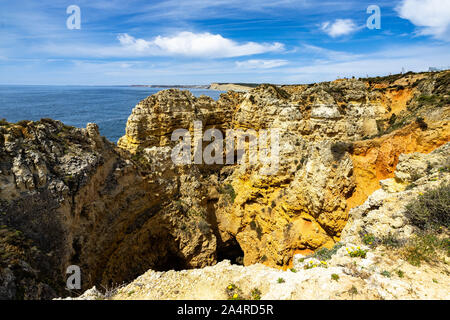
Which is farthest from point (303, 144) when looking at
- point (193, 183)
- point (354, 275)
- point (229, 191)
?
point (354, 275)

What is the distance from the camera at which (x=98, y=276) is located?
12906 millimetres

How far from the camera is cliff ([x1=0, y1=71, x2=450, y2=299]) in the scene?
9.33m

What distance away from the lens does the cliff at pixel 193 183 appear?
30.6 feet

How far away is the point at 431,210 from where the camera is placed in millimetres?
7273

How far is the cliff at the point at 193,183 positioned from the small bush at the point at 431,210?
7.22 ft

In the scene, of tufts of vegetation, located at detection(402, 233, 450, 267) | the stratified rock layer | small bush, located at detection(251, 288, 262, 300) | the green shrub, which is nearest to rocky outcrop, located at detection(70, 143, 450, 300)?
small bush, located at detection(251, 288, 262, 300)

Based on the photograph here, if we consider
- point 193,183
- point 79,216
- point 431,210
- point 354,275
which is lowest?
point 193,183

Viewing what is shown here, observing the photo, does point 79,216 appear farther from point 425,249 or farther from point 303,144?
point 303,144

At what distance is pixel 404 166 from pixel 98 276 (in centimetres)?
1783

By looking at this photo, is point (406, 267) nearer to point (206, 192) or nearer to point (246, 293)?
point (246, 293)

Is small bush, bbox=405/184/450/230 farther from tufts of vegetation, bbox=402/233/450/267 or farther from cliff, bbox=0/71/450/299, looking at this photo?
cliff, bbox=0/71/450/299

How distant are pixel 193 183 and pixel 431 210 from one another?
15930 millimetres

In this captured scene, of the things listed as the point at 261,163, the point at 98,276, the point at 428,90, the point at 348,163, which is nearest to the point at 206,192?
the point at 261,163

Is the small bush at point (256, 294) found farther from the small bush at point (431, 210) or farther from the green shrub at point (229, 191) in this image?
the green shrub at point (229, 191)
